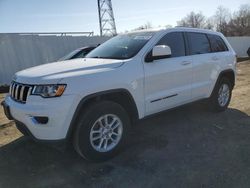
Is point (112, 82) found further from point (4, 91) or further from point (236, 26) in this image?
point (236, 26)

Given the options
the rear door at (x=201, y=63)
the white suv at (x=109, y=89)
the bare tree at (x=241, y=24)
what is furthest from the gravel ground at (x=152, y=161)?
the bare tree at (x=241, y=24)

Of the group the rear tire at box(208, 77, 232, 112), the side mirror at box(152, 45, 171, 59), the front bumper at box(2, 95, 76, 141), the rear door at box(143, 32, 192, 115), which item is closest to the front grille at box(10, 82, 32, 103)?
the front bumper at box(2, 95, 76, 141)

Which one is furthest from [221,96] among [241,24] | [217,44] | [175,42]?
[241,24]

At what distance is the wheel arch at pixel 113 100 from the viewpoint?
4059 mm

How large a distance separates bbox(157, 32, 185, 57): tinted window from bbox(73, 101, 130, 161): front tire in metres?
1.58

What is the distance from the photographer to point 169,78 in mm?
5266

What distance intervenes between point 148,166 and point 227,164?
105 cm

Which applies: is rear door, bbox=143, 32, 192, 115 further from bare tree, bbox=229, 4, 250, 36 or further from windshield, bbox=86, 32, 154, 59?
bare tree, bbox=229, 4, 250, 36

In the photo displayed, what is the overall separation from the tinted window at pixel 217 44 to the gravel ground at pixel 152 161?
1657 millimetres

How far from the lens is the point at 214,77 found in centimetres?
659

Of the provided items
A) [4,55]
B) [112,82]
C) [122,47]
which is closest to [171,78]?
[122,47]

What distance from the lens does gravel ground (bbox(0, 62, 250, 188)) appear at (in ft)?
12.8

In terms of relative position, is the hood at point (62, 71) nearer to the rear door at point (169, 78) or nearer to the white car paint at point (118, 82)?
the white car paint at point (118, 82)

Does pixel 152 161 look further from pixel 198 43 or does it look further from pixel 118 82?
pixel 198 43
